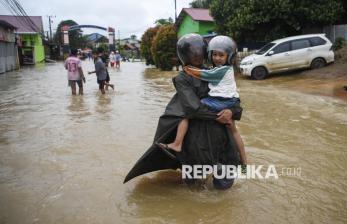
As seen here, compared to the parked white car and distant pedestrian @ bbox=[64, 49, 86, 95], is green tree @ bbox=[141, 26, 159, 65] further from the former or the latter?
distant pedestrian @ bbox=[64, 49, 86, 95]

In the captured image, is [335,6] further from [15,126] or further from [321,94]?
[15,126]

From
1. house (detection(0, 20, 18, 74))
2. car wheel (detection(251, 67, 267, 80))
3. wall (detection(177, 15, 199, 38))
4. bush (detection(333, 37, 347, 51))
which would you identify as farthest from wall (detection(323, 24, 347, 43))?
house (detection(0, 20, 18, 74))

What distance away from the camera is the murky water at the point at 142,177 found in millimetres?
3797

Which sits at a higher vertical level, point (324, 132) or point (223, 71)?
point (223, 71)

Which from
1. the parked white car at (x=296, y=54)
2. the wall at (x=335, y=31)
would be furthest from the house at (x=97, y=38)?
the parked white car at (x=296, y=54)

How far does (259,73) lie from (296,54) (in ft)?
5.45

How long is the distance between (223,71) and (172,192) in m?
1.46

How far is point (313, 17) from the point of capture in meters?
17.7

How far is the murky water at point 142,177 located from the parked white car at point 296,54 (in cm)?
675

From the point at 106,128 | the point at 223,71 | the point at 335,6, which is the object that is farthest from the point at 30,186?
the point at 335,6

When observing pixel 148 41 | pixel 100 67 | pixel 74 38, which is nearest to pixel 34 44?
pixel 148 41

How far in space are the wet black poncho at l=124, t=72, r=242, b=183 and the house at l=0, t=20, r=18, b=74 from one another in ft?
83.4

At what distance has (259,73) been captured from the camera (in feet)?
54.0

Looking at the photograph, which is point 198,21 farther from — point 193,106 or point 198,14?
point 193,106
